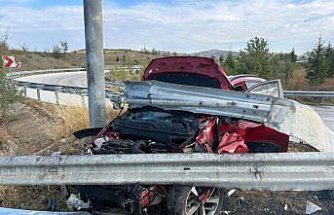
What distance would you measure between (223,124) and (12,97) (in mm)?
8109

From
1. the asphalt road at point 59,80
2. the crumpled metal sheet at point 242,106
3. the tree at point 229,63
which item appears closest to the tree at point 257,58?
the tree at point 229,63

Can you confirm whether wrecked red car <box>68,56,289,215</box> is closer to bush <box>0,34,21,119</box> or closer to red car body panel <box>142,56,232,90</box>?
red car body panel <box>142,56,232,90</box>

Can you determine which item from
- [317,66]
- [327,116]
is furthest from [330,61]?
[327,116]

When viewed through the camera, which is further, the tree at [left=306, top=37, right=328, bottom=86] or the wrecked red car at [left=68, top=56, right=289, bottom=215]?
the tree at [left=306, top=37, right=328, bottom=86]

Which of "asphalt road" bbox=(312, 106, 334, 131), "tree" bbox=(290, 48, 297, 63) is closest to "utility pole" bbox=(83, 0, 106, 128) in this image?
"asphalt road" bbox=(312, 106, 334, 131)

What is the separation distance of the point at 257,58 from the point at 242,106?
22074mm

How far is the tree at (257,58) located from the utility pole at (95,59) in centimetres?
2155

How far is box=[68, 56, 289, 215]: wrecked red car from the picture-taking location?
12.4 ft

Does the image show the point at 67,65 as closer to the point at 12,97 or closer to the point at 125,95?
the point at 12,97

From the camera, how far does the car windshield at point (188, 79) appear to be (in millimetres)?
6273

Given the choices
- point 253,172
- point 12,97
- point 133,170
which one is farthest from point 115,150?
point 12,97

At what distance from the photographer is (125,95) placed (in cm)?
604

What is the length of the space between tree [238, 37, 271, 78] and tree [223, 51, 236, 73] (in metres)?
1.94

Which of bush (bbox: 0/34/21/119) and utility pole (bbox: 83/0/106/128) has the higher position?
utility pole (bbox: 83/0/106/128)
